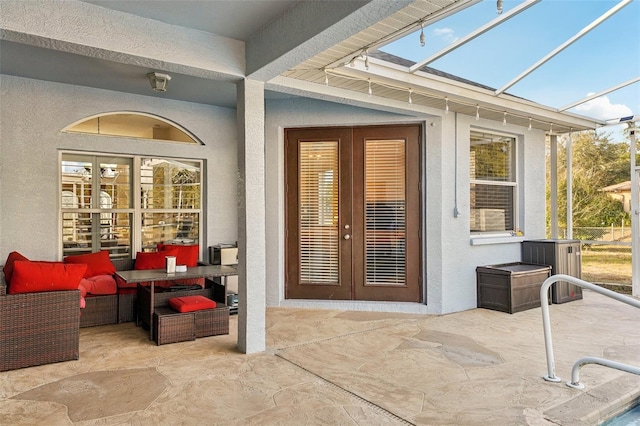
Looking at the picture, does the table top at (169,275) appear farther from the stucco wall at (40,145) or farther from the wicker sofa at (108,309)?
the stucco wall at (40,145)

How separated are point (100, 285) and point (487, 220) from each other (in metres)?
5.28

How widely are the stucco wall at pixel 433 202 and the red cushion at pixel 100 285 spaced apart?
6.42ft

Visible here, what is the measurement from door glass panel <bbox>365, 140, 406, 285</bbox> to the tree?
4.12m

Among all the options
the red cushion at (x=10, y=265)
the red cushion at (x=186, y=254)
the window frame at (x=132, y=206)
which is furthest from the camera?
the red cushion at (x=186, y=254)

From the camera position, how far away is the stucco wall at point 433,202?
5.59 m

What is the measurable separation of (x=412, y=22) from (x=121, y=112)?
155 inches

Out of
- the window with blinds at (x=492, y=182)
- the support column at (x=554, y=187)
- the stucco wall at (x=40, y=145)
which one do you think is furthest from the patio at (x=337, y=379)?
the support column at (x=554, y=187)

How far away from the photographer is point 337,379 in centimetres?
330

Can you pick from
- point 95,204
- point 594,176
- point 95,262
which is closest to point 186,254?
point 95,262

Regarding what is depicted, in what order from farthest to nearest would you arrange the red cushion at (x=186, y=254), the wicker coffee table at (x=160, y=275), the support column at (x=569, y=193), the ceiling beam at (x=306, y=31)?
the support column at (x=569, y=193)
the red cushion at (x=186, y=254)
the wicker coffee table at (x=160, y=275)
the ceiling beam at (x=306, y=31)

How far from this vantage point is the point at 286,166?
5961 millimetres

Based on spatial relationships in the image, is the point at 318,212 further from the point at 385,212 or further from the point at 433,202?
the point at 433,202

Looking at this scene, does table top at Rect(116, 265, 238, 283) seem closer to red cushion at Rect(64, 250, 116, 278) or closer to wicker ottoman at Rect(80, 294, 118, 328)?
wicker ottoman at Rect(80, 294, 118, 328)

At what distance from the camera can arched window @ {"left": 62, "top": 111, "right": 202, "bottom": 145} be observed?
5270mm
